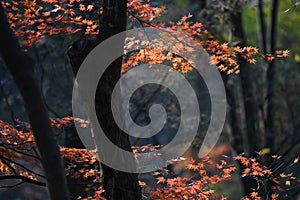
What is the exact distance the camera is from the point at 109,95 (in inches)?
214

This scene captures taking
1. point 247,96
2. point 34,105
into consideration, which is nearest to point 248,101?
point 247,96

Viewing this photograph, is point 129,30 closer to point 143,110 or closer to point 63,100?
point 143,110

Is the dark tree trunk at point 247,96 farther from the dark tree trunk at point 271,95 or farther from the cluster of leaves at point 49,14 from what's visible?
the cluster of leaves at point 49,14

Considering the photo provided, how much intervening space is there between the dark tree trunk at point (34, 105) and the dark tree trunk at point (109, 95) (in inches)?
48.7

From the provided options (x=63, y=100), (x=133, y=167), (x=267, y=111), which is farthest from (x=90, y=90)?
(x=63, y=100)

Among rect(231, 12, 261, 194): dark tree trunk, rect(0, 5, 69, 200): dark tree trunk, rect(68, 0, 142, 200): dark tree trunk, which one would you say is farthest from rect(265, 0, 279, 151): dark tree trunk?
rect(0, 5, 69, 200): dark tree trunk

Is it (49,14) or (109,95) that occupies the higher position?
(49,14)

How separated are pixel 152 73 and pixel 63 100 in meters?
2.83

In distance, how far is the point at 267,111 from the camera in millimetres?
11953

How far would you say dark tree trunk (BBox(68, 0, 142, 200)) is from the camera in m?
5.34

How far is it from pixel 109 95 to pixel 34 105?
1.50 m

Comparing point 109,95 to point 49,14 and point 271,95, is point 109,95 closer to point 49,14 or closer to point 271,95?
point 49,14

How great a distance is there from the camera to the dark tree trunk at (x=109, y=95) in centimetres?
534

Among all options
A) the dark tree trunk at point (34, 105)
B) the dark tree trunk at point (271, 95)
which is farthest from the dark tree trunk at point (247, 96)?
the dark tree trunk at point (34, 105)
